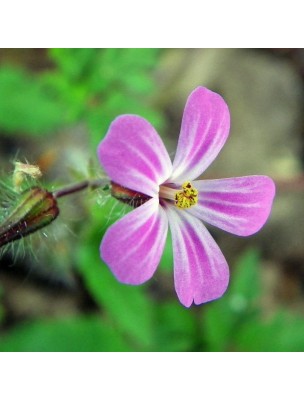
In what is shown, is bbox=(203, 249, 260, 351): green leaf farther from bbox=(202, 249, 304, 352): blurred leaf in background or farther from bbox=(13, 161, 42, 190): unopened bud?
bbox=(13, 161, 42, 190): unopened bud

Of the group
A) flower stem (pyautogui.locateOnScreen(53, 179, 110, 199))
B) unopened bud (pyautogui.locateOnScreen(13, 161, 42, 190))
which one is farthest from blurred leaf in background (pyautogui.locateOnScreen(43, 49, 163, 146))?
unopened bud (pyautogui.locateOnScreen(13, 161, 42, 190))

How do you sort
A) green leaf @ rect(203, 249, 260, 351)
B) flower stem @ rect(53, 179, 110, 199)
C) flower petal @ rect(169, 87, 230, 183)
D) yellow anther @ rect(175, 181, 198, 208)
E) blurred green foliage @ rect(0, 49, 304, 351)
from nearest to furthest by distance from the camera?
flower petal @ rect(169, 87, 230, 183)
yellow anther @ rect(175, 181, 198, 208)
flower stem @ rect(53, 179, 110, 199)
blurred green foliage @ rect(0, 49, 304, 351)
green leaf @ rect(203, 249, 260, 351)

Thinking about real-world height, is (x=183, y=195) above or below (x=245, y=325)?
above

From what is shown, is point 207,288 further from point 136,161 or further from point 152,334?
point 152,334

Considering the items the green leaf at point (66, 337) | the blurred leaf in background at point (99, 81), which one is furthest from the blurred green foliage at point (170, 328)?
the blurred leaf in background at point (99, 81)

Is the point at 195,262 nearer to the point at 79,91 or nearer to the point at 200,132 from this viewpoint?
the point at 200,132

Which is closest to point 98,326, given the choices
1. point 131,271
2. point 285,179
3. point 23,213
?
point 285,179

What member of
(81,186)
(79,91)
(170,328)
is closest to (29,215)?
(81,186)

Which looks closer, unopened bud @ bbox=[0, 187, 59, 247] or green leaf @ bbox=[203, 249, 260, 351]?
unopened bud @ bbox=[0, 187, 59, 247]
